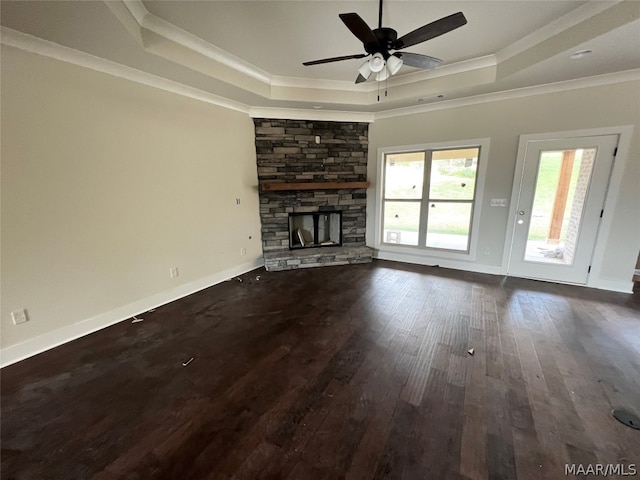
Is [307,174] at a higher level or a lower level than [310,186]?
higher

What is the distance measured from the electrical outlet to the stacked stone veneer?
109 inches

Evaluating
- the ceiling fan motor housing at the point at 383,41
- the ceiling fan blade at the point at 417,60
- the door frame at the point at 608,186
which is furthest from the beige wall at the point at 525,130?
the ceiling fan motor housing at the point at 383,41

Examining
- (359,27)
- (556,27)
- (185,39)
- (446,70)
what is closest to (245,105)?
(185,39)

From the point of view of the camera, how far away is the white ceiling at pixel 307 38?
205 centimetres

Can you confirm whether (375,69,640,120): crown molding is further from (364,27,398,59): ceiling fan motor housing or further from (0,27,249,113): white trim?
(0,27,249,113): white trim

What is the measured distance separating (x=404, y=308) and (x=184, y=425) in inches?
93.7

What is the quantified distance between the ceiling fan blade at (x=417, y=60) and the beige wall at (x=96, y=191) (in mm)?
2645

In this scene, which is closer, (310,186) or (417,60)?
(417,60)

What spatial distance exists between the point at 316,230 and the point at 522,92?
3.75 meters

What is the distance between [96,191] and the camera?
8.56 ft

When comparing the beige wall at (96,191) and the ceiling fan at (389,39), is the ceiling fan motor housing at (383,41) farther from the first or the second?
the beige wall at (96,191)

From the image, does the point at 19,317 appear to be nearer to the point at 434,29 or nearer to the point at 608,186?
the point at 434,29

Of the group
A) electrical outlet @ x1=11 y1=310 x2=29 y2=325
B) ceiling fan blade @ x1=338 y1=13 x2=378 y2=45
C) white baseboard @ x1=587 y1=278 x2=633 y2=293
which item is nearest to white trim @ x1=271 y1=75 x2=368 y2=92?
ceiling fan blade @ x1=338 y1=13 x2=378 y2=45

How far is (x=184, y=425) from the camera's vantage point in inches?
64.3
